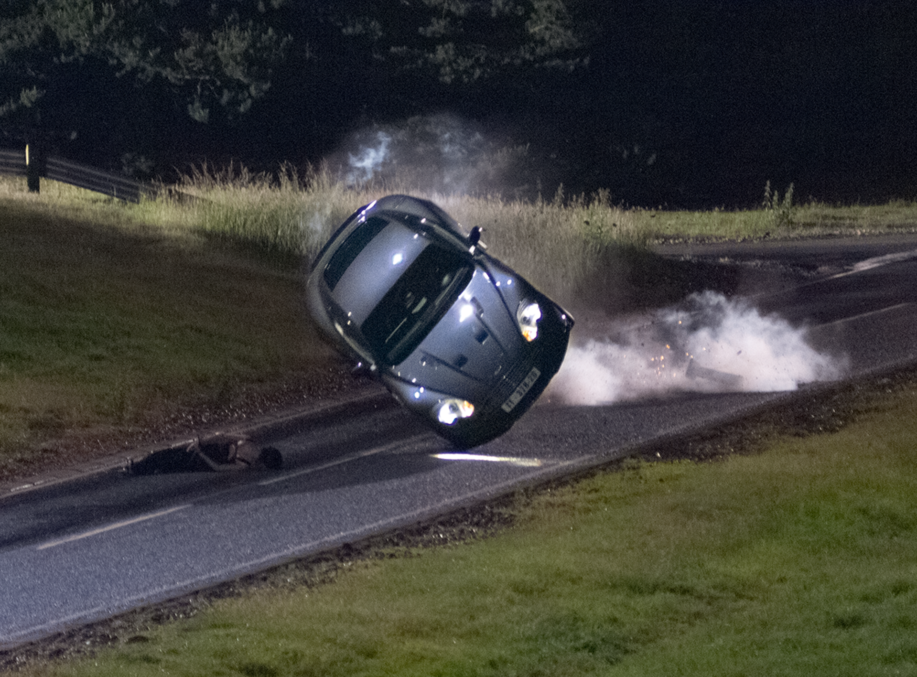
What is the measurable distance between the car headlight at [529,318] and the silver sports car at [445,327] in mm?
10

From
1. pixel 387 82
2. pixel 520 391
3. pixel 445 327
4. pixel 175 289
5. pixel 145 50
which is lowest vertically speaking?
pixel 175 289

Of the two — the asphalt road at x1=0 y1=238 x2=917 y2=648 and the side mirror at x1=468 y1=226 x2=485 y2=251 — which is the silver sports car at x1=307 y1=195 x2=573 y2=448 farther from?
the asphalt road at x1=0 y1=238 x2=917 y2=648

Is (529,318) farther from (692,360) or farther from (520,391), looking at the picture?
(692,360)

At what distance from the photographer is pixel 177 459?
41.6ft

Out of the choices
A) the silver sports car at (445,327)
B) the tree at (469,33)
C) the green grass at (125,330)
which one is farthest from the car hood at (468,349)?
the tree at (469,33)

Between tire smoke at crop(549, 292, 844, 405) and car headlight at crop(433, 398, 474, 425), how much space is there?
2.94 metres

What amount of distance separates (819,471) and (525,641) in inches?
170

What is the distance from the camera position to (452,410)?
37.0 feet

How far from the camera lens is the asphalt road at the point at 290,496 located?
966cm

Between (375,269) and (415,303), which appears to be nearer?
(415,303)

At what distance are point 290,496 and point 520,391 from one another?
8.45 feet

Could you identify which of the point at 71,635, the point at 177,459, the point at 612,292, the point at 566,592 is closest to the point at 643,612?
the point at 566,592

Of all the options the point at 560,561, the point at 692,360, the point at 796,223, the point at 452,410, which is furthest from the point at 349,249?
the point at 796,223

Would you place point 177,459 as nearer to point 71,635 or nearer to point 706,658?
point 71,635
